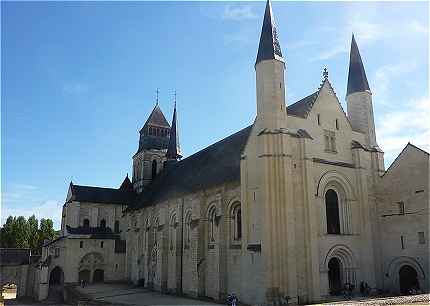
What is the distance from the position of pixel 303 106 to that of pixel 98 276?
110 ft

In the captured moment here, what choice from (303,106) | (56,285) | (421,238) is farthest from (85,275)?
(421,238)

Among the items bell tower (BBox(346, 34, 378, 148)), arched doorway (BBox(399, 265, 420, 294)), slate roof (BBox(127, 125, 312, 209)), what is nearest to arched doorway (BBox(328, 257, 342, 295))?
arched doorway (BBox(399, 265, 420, 294))

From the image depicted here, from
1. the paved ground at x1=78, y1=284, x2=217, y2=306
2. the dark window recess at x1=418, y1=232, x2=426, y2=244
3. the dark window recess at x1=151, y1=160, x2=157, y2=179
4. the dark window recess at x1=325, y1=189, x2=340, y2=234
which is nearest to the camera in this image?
the dark window recess at x1=418, y1=232, x2=426, y2=244

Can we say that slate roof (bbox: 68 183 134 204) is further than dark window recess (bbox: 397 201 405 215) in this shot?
Yes

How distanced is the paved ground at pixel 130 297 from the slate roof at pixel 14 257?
16.0 metres

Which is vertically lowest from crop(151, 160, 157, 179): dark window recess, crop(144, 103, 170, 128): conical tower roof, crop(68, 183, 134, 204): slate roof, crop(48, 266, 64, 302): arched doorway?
crop(48, 266, 64, 302): arched doorway

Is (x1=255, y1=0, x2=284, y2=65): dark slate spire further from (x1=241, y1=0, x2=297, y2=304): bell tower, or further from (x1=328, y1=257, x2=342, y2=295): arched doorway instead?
(x1=328, y1=257, x2=342, y2=295): arched doorway

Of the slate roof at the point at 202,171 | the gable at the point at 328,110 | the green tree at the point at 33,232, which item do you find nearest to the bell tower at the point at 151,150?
the slate roof at the point at 202,171

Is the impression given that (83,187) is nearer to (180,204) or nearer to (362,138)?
(180,204)

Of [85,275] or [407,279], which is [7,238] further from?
[407,279]

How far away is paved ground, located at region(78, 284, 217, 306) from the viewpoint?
29631mm

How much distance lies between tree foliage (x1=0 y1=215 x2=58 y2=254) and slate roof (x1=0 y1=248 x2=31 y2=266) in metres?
16.5

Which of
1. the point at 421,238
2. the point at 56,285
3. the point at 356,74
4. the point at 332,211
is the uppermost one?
the point at 356,74

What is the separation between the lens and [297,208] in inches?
1031
